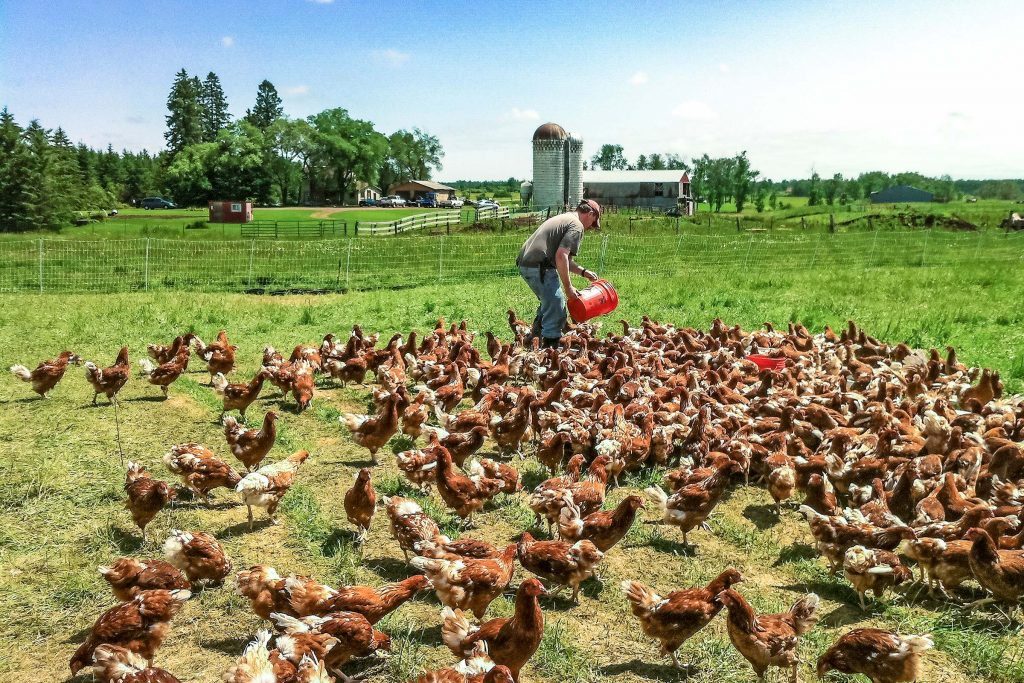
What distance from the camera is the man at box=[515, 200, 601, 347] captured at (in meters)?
11.1

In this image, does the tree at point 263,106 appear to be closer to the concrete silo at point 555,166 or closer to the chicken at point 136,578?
the concrete silo at point 555,166

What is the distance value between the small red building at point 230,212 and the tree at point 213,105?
57262 mm

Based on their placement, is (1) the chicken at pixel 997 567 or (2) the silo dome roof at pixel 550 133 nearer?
(1) the chicken at pixel 997 567

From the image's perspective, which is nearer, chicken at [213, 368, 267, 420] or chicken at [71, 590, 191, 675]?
chicken at [71, 590, 191, 675]

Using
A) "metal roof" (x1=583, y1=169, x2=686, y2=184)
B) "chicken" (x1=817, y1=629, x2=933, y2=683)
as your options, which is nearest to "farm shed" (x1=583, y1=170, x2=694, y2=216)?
"metal roof" (x1=583, y1=169, x2=686, y2=184)

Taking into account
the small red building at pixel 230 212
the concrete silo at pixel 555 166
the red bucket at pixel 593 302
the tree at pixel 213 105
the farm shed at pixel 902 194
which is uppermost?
the tree at pixel 213 105

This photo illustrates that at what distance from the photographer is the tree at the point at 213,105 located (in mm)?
113688

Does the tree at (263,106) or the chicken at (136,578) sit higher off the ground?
the tree at (263,106)

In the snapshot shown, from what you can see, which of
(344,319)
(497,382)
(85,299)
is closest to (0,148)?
(85,299)

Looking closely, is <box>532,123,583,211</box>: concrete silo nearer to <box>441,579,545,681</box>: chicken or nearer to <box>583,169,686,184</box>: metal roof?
<box>583,169,686,184</box>: metal roof

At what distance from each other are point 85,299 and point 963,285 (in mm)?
25754

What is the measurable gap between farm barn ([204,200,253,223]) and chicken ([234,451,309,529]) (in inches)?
2382

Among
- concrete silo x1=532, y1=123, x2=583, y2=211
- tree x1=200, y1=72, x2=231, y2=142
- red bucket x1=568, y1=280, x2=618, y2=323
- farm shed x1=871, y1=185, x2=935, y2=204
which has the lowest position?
red bucket x1=568, y1=280, x2=618, y2=323

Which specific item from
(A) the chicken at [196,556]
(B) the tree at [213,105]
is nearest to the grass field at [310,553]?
(A) the chicken at [196,556]
